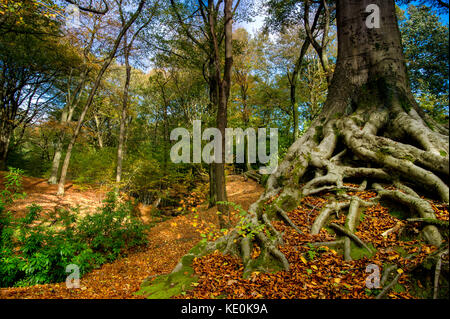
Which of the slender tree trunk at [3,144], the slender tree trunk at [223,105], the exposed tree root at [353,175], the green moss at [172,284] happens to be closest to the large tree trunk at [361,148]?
the exposed tree root at [353,175]

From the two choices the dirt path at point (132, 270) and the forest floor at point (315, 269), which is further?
the dirt path at point (132, 270)

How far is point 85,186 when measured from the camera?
13461 mm

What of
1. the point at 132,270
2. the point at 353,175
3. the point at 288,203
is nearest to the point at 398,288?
the point at 288,203

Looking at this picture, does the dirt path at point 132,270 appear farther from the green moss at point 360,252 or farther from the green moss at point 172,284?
the green moss at point 360,252

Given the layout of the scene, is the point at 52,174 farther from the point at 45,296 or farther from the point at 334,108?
the point at 334,108

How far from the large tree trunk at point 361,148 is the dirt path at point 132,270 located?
1756 millimetres

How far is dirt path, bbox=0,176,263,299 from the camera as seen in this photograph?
3000 millimetres

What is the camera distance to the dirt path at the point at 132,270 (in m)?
3.00

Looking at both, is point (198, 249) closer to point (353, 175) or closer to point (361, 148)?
point (353, 175)

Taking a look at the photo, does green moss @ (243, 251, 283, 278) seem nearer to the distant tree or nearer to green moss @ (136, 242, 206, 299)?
green moss @ (136, 242, 206, 299)

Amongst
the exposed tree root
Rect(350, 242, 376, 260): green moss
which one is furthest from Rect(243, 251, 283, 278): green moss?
Rect(350, 242, 376, 260): green moss

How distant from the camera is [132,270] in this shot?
188 inches

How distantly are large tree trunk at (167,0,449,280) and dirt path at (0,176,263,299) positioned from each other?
1.76m

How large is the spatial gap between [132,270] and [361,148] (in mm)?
5759
